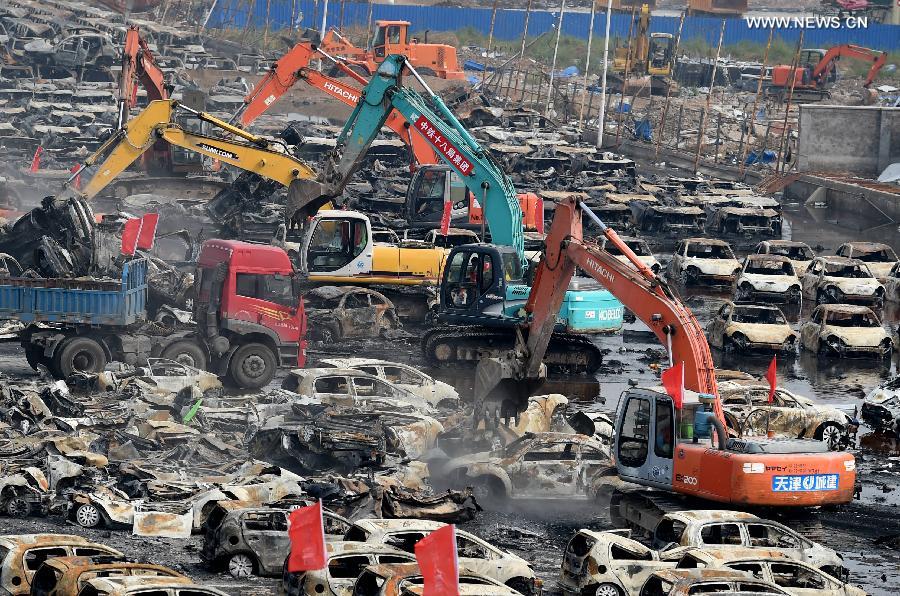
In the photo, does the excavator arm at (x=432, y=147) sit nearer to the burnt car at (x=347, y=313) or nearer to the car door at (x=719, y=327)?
the burnt car at (x=347, y=313)

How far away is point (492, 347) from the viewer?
3212 cm

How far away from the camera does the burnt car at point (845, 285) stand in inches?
1588

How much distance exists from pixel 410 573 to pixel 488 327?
51.9 feet

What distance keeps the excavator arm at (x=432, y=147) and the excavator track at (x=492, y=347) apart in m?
1.78

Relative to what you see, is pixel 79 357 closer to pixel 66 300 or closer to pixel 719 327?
pixel 66 300

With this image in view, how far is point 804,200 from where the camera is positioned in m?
61.2

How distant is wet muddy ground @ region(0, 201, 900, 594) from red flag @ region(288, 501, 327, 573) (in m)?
2.60

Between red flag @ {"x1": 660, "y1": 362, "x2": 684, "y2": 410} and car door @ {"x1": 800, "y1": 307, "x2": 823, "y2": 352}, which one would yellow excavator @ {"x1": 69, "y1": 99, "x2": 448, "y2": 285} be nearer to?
car door @ {"x1": 800, "y1": 307, "x2": 823, "y2": 352}

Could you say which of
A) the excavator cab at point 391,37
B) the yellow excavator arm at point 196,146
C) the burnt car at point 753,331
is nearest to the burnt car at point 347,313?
the yellow excavator arm at point 196,146

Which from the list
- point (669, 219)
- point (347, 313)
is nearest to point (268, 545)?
point (347, 313)

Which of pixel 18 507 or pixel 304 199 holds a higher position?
pixel 304 199

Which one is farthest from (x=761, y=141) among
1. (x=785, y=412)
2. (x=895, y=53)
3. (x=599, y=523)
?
(x=599, y=523)

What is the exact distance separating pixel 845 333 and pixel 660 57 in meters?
53.8

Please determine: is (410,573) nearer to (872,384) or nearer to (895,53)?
(872,384)
